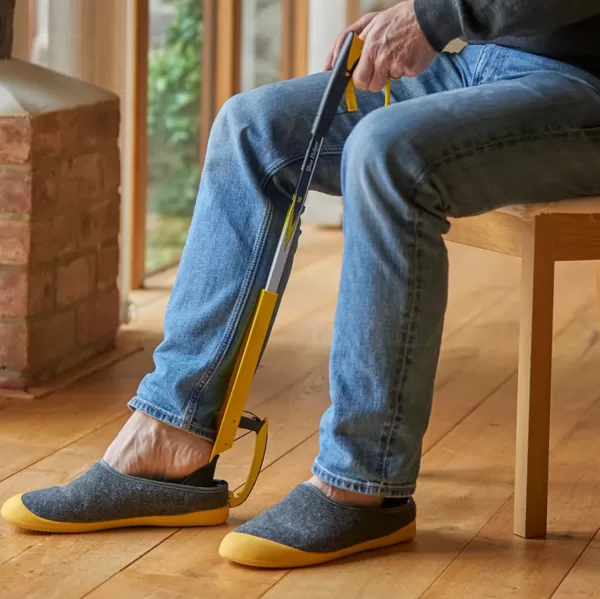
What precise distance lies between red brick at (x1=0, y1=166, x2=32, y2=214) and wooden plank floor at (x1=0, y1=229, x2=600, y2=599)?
33 centimetres

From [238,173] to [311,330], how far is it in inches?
44.2

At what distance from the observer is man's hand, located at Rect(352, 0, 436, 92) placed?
131 cm

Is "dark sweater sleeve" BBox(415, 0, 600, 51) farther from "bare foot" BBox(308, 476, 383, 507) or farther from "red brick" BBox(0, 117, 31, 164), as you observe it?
"red brick" BBox(0, 117, 31, 164)

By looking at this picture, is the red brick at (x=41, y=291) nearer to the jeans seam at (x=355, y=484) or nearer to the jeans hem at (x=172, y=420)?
the jeans hem at (x=172, y=420)

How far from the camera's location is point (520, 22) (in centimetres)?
127

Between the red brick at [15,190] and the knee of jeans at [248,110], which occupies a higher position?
the knee of jeans at [248,110]

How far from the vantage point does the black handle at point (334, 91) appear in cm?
135

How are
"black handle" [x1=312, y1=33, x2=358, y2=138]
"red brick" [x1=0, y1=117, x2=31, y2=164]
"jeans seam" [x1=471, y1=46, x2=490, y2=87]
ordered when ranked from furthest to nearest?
"red brick" [x1=0, y1=117, x2=31, y2=164] → "jeans seam" [x1=471, y1=46, x2=490, y2=87] → "black handle" [x1=312, y1=33, x2=358, y2=138]

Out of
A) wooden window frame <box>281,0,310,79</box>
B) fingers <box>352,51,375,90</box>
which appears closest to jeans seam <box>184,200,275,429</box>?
fingers <box>352,51,375,90</box>

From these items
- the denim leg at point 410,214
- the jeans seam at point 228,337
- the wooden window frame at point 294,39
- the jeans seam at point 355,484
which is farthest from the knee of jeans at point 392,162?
the wooden window frame at point 294,39

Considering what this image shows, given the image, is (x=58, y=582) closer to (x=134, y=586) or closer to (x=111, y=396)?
(x=134, y=586)

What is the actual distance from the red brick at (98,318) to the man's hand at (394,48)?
3.43 feet

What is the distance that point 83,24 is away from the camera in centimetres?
229

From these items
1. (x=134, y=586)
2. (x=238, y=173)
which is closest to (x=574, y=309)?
(x=238, y=173)
